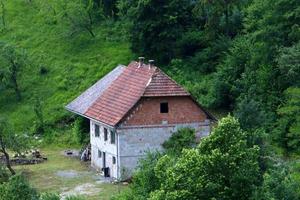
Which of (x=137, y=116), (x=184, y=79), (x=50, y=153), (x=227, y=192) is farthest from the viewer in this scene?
(x=184, y=79)

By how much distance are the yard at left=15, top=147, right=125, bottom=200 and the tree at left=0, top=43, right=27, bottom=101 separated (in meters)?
10.1

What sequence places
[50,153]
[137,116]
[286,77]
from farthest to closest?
[50,153] → [286,77] → [137,116]

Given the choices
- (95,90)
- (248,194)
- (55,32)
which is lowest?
(248,194)

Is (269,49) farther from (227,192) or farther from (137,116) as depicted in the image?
(227,192)

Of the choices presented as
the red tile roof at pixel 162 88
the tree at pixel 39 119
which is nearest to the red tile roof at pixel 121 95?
the red tile roof at pixel 162 88

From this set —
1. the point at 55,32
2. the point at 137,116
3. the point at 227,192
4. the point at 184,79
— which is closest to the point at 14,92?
the point at 55,32

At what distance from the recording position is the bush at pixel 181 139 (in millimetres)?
48250

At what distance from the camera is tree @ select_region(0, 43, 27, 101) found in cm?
6316

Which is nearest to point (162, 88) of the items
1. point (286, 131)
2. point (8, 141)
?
point (286, 131)

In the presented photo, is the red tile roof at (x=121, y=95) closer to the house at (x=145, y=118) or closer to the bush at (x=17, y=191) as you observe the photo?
the house at (x=145, y=118)

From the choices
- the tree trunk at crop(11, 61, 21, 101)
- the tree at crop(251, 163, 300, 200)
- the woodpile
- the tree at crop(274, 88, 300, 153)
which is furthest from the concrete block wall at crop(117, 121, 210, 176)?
the tree trunk at crop(11, 61, 21, 101)

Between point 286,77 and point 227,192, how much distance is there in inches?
1041

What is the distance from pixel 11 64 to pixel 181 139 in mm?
19822

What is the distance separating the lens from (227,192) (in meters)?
27.7
